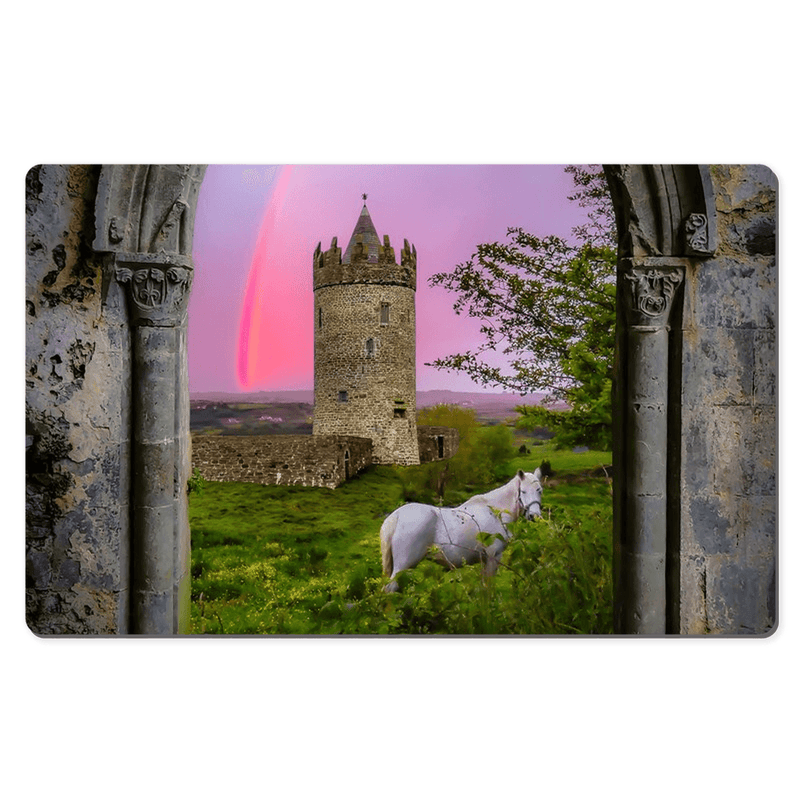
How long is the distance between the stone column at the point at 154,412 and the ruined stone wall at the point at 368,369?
100 cm

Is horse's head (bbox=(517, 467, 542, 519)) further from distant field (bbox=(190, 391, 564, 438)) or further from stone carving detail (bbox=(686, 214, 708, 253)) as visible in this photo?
stone carving detail (bbox=(686, 214, 708, 253))

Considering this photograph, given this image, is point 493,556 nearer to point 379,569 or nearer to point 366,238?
point 379,569

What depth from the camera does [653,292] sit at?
302 centimetres

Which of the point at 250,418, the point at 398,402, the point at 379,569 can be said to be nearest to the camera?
the point at 379,569

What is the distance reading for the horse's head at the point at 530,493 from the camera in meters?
3.75

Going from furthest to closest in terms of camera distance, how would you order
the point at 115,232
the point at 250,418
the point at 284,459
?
the point at 284,459
the point at 250,418
the point at 115,232

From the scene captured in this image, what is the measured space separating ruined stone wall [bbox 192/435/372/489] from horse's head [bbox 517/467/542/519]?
0.93 metres

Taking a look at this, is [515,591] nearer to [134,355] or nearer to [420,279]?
[420,279]

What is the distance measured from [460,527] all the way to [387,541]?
43cm

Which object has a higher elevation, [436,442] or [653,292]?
[653,292]

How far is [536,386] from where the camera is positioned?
371 cm

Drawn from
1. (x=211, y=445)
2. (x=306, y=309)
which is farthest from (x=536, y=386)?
(x=211, y=445)

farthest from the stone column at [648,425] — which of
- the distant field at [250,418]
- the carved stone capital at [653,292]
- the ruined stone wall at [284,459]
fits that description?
the distant field at [250,418]

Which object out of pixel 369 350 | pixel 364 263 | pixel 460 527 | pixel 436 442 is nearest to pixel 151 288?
pixel 364 263
